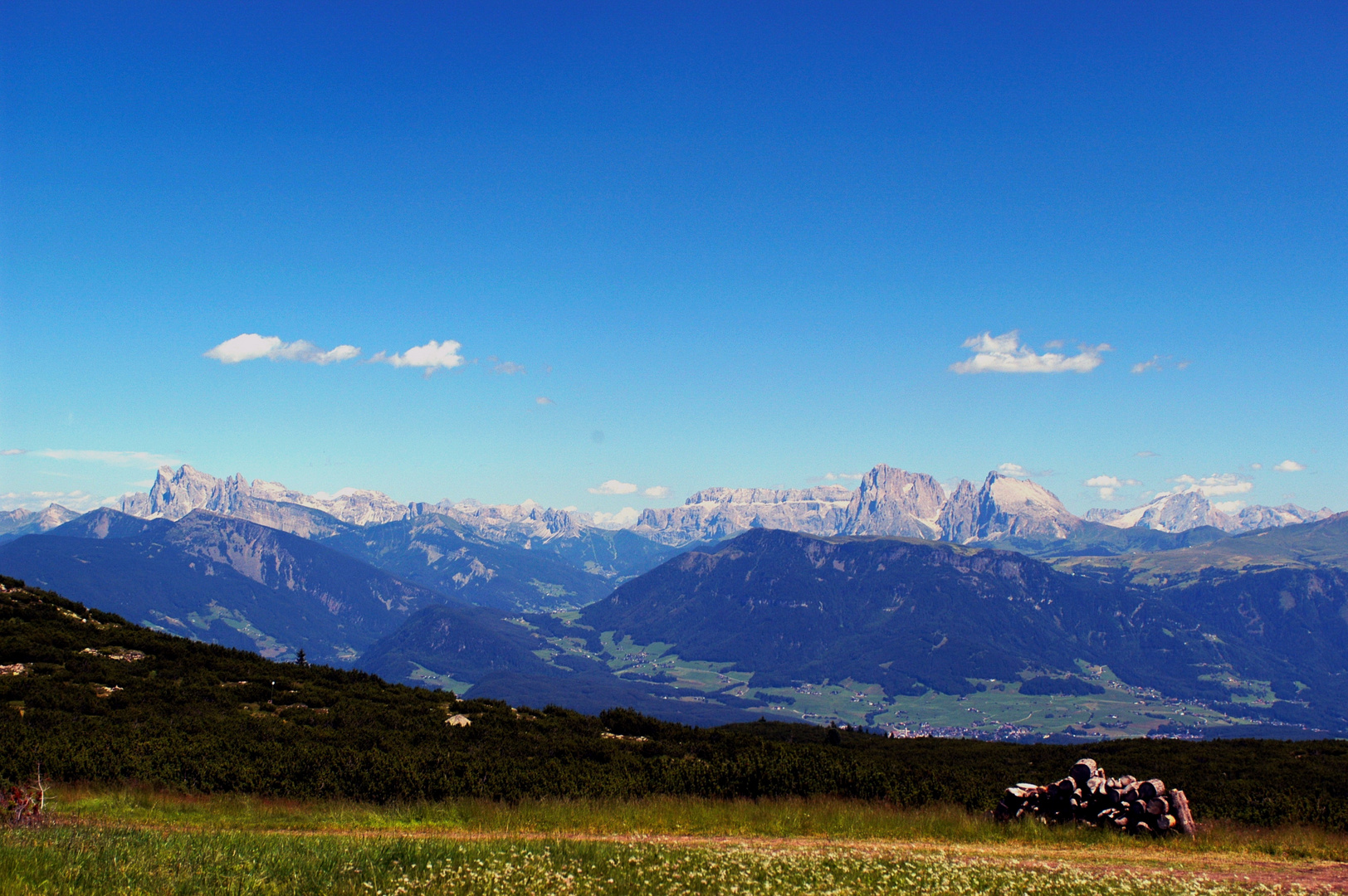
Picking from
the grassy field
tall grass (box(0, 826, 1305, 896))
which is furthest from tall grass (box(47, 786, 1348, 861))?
tall grass (box(0, 826, 1305, 896))

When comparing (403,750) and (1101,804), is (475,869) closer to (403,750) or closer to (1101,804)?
(403,750)

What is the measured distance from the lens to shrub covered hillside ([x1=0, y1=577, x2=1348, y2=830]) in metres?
32.4

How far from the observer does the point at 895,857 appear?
21719 millimetres

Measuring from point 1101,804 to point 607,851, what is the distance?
20.7 m

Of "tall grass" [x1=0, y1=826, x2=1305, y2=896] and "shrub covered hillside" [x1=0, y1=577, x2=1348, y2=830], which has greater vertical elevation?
"tall grass" [x1=0, y1=826, x2=1305, y2=896]

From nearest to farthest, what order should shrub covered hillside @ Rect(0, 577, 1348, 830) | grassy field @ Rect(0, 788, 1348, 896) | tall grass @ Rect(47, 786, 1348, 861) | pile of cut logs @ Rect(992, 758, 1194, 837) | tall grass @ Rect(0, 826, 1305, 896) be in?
tall grass @ Rect(0, 826, 1305, 896)
grassy field @ Rect(0, 788, 1348, 896)
tall grass @ Rect(47, 786, 1348, 861)
pile of cut logs @ Rect(992, 758, 1194, 837)
shrub covered hillside @ Rect(0, 577, 1348, 830)

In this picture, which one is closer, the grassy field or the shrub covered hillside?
the grassy field

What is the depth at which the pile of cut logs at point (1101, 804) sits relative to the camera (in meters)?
29.0

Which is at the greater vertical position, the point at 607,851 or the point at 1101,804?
the point at 607,851

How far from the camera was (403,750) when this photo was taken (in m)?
38.0

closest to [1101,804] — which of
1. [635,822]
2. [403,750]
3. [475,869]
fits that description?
[635,822]

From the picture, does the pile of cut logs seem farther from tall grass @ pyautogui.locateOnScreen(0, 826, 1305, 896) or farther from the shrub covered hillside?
tall grass @ pyautogui.locateOnScreen(0, 826, 1305, 896)

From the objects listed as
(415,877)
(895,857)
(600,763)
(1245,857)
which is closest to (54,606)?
(600,763)

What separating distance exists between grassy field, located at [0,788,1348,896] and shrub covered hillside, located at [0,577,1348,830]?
3.10 m
